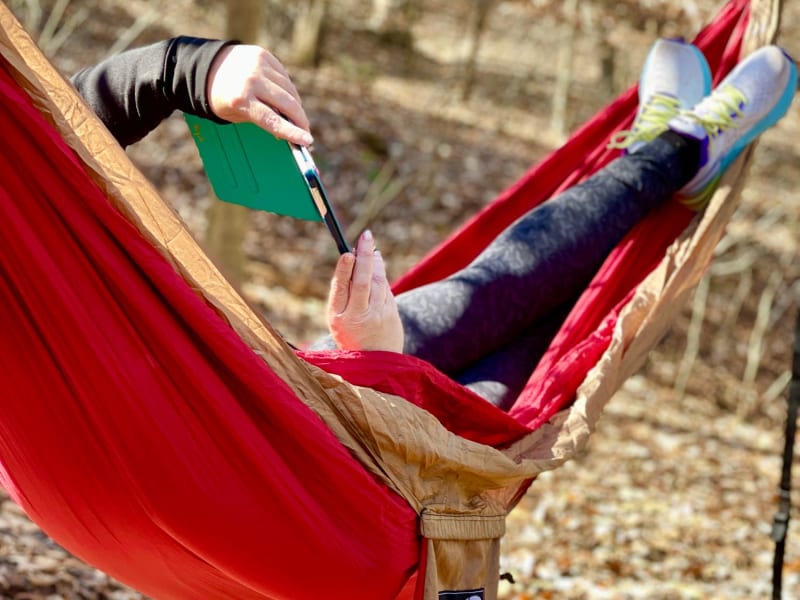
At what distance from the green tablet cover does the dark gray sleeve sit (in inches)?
1.5

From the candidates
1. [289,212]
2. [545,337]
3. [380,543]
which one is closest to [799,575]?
[545,337]

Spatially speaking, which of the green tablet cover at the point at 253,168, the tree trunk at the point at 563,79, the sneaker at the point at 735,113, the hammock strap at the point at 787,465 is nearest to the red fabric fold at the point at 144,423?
the green tablet cover at the point at 253,168

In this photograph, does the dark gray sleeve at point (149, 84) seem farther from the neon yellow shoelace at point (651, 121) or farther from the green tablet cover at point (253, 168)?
the neon yellow shoelace at point (651, 121)

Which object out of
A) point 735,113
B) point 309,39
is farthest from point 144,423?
point 309,39

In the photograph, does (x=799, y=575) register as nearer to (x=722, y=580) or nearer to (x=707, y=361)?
(x=722, y=580)

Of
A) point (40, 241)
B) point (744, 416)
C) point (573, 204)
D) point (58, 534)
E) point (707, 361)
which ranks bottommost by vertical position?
point (58, 534)

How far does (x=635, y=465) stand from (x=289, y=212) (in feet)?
8.78

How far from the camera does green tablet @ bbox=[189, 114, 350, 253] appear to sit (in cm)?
110

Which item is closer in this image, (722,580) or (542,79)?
(722,580)

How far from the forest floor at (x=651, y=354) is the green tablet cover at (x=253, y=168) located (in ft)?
3.04

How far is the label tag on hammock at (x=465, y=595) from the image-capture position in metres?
1.18

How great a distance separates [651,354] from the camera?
4.59m

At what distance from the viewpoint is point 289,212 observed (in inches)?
45.2

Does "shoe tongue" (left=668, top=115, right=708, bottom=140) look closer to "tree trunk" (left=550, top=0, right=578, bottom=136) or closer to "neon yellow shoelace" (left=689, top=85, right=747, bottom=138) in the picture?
"neon yellow shoelace" (left=689, top=85, right=747, bottom=138)
